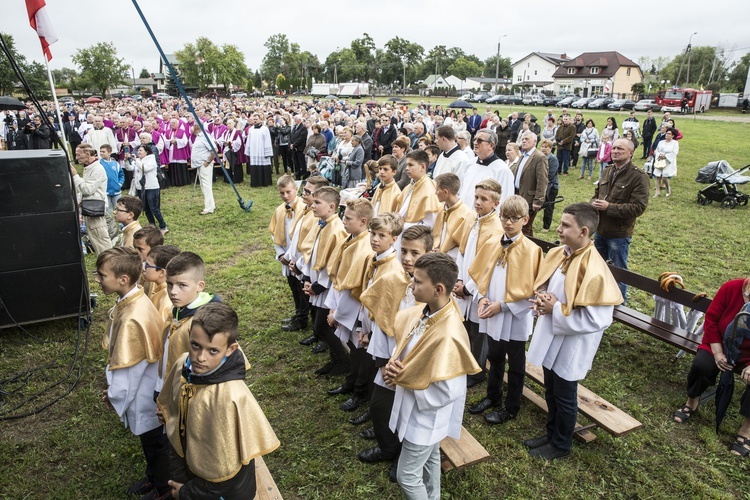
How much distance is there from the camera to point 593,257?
3643mm

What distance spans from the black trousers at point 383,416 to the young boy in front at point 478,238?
1.37m

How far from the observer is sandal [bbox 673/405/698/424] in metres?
4.40

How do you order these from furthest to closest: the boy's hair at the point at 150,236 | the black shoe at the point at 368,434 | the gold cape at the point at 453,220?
1. the gold cape at the point at 453,220
2. the boy's hair at the point at 150,236
3. the black shoe at the point at 368,434

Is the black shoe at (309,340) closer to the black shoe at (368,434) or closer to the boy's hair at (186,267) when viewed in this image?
the black shoe at (368,434)

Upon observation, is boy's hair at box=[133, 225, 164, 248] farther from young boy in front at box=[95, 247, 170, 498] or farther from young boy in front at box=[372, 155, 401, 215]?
young boy in front at box=[372, 155, 401, 215]

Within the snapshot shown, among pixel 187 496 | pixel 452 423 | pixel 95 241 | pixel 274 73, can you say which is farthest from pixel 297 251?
pixel 274 73

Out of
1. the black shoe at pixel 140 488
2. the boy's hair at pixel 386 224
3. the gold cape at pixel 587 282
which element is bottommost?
the black shoe at pixel 140 488

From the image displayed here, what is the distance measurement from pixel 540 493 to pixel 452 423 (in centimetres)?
109

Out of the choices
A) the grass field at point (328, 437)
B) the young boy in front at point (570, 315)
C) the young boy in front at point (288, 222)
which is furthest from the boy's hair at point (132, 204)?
the young boy in front at point (570, 315)

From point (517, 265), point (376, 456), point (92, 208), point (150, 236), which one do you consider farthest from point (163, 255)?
point (92, 208)

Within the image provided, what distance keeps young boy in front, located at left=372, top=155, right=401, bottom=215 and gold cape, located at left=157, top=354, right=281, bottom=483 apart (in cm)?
452

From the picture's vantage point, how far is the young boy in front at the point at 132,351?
327 cm

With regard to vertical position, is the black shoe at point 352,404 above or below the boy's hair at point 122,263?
below

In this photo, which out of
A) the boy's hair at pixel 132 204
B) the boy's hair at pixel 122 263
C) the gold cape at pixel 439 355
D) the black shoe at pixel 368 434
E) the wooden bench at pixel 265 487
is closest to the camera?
the gold cape at pixel 439 355
